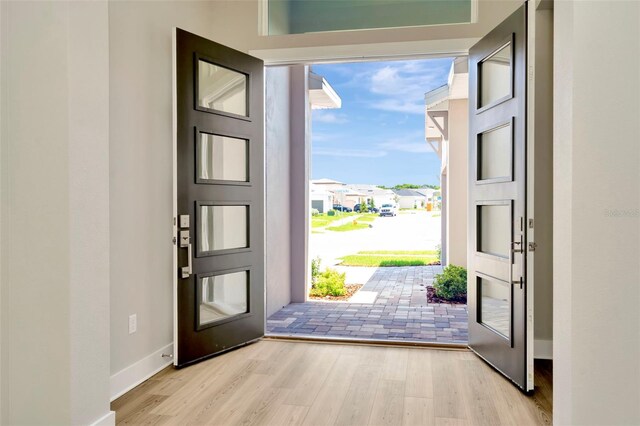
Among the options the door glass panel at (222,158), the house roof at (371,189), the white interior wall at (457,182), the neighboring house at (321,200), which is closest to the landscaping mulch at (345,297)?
the white interior wall at (457,182)

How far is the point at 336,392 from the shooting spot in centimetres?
303

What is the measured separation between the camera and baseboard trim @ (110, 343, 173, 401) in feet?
9.84

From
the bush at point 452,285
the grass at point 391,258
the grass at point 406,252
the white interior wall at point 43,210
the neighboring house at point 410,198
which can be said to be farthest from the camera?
the neighboring house at point 410,198

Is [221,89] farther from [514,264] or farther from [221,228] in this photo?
[514,264]

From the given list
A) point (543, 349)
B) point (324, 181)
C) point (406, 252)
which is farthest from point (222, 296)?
point (324, 181)

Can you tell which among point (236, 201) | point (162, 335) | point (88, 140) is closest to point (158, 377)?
point (162, 335)

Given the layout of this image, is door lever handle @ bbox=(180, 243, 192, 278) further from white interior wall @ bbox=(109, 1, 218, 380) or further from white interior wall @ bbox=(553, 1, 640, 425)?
white interior wall @ bbox=(553, 1, 640, 425)

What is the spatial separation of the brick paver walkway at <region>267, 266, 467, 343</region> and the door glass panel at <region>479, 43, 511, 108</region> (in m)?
2.16

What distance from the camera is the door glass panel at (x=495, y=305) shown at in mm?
3328

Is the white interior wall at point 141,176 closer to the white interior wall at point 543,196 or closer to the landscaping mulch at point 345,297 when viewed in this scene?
the white interior wall at point 543,196

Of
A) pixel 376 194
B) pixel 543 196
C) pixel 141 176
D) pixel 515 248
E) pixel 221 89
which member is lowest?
pixel 515 248

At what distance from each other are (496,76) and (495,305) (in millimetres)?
1600

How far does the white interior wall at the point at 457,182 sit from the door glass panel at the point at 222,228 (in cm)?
458

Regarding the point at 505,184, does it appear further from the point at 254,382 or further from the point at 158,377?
the point at 158,377
